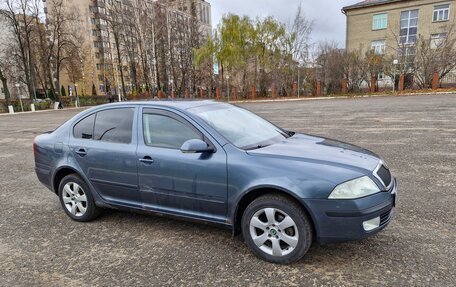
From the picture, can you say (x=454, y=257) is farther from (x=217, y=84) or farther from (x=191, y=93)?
(x=191, y=93)

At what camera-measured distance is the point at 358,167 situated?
2.94 m

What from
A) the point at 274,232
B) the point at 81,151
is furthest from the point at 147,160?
the point at 274,232

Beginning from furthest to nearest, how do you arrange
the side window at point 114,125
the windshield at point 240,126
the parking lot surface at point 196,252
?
the side window at point 114,125
the windshield at point 240,126
the parking lot surface at point 196,252

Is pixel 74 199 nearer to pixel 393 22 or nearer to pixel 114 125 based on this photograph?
pixel 114 125

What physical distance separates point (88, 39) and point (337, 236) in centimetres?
8861

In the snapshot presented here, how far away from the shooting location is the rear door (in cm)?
375

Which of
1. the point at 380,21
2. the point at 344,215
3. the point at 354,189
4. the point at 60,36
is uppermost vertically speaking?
the point at 380,21

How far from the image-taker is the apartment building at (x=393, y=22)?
134 ft

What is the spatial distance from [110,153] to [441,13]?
49824 millimetres

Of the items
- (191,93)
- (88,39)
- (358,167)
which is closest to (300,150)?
(358,167)

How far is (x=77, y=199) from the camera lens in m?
4.26

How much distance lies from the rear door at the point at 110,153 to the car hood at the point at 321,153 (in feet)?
4.86

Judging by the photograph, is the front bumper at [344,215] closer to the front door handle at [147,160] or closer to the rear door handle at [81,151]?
the front door handle at [147,160]

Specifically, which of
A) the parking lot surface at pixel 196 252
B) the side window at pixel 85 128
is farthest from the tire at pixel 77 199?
the side window at pixel 85 128
